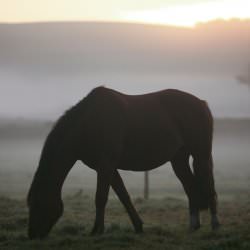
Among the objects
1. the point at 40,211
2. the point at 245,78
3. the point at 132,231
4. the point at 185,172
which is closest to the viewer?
the point at 40,211

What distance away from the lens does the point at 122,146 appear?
9.14 meters

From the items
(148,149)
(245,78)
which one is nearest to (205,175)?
(148,149)

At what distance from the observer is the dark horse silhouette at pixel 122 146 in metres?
8.76

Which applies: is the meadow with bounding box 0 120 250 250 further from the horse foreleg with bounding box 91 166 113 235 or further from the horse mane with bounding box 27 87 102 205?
the horse mane with bounding box 27 87 102 205

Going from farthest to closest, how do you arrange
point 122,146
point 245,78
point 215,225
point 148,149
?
1. point 245,78
2. point 215,225
3. point 148,149
4. point 122,146

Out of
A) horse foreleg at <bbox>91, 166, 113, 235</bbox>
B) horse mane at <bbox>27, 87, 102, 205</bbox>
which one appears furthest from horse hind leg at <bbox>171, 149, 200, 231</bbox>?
horse mane at <bbox>27, 87, 102, 205</bbox>

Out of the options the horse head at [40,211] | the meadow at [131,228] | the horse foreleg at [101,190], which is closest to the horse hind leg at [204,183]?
the meadow at [131,228]

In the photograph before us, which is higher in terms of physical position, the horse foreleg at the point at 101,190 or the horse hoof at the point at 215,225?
the horse foreleg at the point at 101,190

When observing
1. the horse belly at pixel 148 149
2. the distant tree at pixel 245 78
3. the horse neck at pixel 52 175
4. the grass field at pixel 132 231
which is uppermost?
the distant tree at pixel 245 78

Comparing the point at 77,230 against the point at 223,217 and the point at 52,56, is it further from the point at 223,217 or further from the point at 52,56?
the point at 52,56

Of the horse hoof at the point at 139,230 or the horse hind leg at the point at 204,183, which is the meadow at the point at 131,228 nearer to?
the horse hoof at the point at 139,230

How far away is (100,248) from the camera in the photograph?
7680mm

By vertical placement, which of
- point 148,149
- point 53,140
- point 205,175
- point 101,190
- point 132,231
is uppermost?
point 53,140

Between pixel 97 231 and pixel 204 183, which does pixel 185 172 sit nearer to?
pixel 204 183
